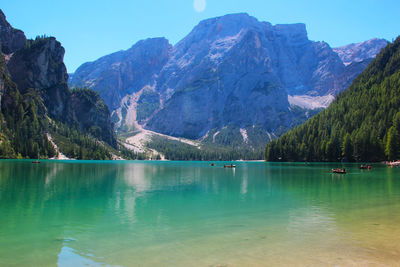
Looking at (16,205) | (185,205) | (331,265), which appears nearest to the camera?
(331,265)

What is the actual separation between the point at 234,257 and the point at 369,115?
542 ft

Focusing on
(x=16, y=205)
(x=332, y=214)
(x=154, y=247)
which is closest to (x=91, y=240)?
(x=154, y=247)

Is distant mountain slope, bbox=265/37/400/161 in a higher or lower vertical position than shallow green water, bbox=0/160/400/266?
higher

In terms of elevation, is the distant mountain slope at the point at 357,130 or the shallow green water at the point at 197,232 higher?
the distant mountain slope at the point at 357,130

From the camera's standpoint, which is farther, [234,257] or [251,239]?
[251,239]

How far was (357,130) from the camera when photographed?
151875 mm

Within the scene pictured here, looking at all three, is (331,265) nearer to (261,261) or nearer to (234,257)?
(261,261)

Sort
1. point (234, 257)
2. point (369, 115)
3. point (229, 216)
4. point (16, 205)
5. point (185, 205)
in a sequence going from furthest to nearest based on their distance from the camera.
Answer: point (369, 115), point (185, 205), point (16, 205), point (229, 216), point (234, 257)

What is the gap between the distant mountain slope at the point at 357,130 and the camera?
139125 millimetres

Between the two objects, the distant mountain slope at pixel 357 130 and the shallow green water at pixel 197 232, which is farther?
the distant mountain slope at pixel 357 130

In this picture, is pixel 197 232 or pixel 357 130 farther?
pixel 357 130

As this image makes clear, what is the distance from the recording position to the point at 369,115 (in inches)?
6171

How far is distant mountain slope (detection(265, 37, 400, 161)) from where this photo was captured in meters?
139

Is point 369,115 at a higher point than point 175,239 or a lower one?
higher
